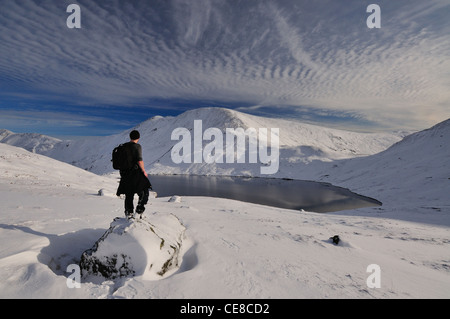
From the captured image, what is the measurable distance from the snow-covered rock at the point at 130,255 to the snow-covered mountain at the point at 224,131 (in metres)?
68.8

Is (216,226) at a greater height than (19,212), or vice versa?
(19,212)

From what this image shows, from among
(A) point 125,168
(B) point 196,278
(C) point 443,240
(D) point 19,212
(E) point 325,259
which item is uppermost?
(A) point 125,168

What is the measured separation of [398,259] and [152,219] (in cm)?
678

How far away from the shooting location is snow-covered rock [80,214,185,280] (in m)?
3.61

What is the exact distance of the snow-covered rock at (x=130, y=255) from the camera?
3605mm

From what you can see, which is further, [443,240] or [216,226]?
[443,240]

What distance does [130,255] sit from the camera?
145 inches

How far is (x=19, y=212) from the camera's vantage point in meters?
6.29

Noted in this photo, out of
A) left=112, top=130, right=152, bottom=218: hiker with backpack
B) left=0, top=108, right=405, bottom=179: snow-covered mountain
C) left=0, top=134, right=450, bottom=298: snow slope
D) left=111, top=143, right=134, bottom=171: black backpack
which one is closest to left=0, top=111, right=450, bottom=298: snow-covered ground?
left=0, top=134, right=450, bottom=298: snow slope

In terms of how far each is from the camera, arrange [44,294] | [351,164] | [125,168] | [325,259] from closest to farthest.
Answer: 1. [44,294]
2. [325,259]
3. [125,168]
4. [351,164]

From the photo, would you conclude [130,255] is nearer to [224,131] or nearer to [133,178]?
[133,178]
